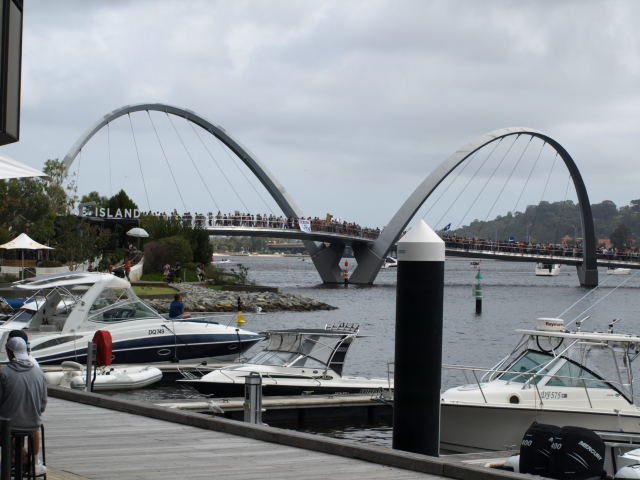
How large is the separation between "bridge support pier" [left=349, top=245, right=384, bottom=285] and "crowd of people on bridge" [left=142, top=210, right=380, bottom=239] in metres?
2.19

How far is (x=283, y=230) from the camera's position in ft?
239

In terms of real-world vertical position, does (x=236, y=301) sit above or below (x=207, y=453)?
above

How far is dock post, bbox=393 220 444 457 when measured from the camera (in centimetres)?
952

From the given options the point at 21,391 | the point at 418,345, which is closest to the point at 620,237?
the point at 418,345

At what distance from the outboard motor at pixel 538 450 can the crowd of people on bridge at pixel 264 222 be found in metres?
59.4

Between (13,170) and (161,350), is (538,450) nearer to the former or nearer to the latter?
(13,170)

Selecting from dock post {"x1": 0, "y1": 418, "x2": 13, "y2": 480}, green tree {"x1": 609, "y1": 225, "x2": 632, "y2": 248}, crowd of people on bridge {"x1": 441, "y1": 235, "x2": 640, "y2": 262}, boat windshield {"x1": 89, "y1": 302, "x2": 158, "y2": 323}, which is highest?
green tree {"x1": 609, "y1": 225, "x2": 632, "y2": 248}

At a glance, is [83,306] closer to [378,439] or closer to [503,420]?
[378,439]

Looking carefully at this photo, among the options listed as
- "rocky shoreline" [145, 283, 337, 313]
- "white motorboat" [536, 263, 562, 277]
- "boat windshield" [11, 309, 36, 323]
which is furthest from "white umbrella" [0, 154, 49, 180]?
"white motorboat" [536, 263, 562, 277]

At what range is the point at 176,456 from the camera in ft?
29.2

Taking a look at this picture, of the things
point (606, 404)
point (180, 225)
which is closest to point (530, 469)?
point (606, 404)

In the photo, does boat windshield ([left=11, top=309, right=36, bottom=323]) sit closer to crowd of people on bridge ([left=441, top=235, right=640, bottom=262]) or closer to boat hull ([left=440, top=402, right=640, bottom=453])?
boat hull ([left=440, top=402, right=640, bottom=453])

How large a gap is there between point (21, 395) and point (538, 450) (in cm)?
566

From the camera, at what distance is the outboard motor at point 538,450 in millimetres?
9086
